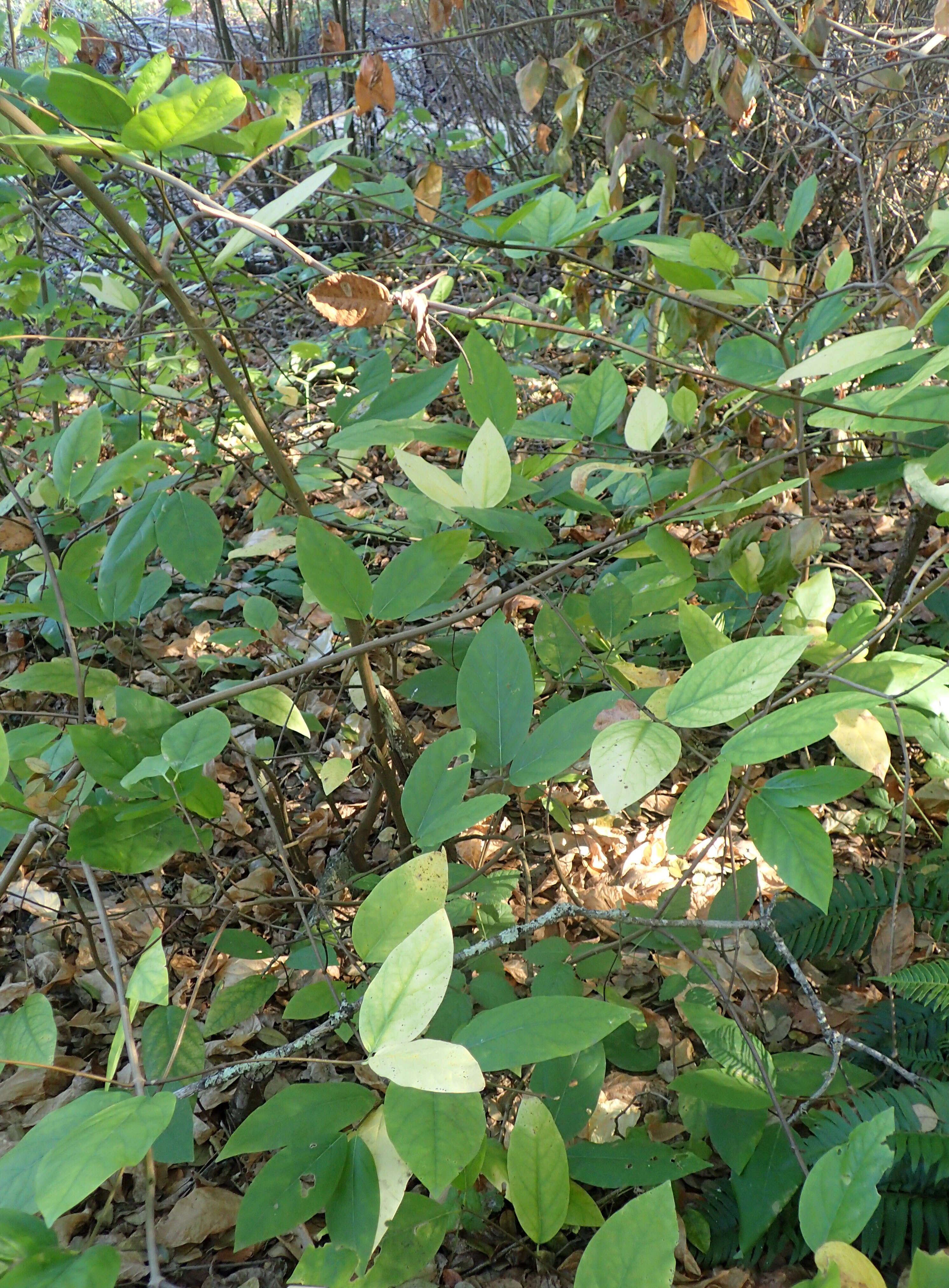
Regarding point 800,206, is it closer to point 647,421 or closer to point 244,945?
point 647,421

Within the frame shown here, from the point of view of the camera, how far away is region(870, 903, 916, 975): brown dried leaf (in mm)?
1608

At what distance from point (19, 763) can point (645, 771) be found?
81 cm

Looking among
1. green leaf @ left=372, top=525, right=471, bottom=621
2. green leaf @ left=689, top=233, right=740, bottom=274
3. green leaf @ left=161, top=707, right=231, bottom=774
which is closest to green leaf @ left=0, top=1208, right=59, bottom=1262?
green leaf @ left=161, top=707, right=231, bottom=774

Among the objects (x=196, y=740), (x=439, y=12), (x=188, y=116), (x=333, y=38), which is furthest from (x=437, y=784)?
(x=333, y=38)

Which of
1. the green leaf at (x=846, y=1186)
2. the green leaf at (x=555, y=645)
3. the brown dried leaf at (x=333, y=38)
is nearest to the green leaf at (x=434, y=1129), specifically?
the green leaf at (x=846, y=1186)

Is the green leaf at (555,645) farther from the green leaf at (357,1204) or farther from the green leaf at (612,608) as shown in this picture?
the green leaf at (357,1204)

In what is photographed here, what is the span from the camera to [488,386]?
1062 mm

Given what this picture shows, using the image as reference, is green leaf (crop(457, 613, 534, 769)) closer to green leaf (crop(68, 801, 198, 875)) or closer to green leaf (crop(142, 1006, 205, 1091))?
green leaf (crop(68, 801, 198, 875))

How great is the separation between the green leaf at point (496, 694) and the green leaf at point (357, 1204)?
0.38 metres

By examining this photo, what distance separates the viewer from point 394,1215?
905 mm

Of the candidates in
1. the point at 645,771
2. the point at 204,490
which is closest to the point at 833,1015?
the point at 645,771

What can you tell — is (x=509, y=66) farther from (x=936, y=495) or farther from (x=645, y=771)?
(x=645, y=771)

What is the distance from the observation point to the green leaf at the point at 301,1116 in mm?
768

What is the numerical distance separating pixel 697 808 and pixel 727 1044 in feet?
1.92
